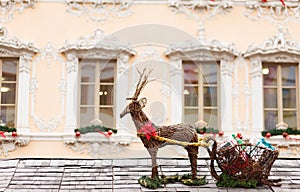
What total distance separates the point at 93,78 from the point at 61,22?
1249 millimetres

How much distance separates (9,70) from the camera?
1256 cm

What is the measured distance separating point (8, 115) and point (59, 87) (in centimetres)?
108

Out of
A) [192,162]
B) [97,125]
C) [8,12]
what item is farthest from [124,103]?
[192,162]

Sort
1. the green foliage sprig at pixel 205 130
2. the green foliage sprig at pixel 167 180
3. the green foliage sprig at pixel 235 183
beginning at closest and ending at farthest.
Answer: the green foliage sprig at pixel 167 180
the green foliage sprig at pixel 235 183
the green foliage sprig at pixel 205 130

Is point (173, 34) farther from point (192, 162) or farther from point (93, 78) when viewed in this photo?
point (192, 162)

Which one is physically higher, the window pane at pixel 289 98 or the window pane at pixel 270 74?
the window pane at pixel 270 74

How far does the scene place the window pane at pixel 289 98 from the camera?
12.7 metres

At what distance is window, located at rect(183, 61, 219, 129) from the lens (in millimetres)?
12516

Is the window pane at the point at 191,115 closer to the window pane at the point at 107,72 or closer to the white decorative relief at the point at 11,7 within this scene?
the window pane at the point at 107,72

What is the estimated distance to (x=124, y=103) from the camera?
1241cm

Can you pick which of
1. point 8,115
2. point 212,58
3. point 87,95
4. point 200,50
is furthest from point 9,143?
point 212,58

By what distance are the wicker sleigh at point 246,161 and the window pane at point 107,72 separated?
5.20 meters

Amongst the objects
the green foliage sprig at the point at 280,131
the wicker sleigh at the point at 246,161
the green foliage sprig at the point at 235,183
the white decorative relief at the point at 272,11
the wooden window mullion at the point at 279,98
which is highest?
the white decorative relief at the point at 272,11

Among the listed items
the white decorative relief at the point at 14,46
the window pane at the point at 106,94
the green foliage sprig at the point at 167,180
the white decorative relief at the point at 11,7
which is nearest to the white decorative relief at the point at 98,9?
the white decorative relief at the point at 11,7
